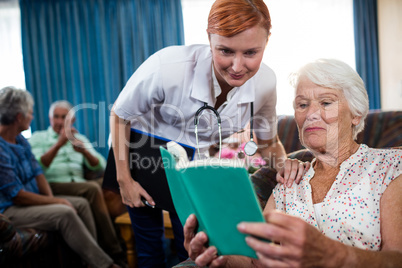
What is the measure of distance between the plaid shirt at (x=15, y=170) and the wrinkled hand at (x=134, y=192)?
3.88 feet

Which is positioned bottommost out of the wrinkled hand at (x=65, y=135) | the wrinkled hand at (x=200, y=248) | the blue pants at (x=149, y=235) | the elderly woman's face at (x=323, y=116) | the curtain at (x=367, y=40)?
the blue pants at (x=149, y=235)

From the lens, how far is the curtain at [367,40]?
4.04 meters

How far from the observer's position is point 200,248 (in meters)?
0.90

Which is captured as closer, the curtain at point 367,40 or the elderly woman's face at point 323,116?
the elderly woman's face at point 323,116

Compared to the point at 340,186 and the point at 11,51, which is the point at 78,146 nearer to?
the point at 11,51

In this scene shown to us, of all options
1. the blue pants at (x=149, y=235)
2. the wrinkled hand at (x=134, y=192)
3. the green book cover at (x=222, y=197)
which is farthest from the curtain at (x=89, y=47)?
the green book cover at (x=222, y=197)

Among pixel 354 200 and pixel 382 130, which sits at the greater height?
pixel 382 130

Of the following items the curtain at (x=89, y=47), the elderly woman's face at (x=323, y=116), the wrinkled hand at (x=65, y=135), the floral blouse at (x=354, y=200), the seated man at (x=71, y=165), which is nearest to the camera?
the floral blouse at (x=354, y=200)

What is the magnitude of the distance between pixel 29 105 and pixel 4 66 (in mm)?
2349

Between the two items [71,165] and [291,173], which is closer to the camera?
[291,173]

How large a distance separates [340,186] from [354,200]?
7cm

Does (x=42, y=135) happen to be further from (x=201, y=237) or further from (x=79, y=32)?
(x=201, y=237)

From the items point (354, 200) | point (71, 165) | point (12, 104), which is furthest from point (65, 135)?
point (354, 200)

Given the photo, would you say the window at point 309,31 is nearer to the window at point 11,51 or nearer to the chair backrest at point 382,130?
the chair backrest at point 382,130
